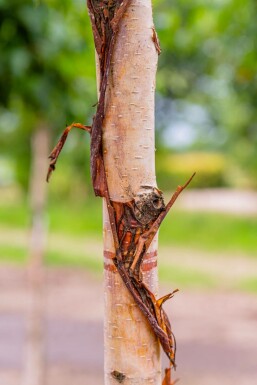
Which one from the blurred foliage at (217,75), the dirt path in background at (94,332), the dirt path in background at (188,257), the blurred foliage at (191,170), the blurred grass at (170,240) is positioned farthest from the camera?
the blurred foliage at (191,170)

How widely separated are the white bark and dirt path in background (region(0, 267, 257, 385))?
5218 mm

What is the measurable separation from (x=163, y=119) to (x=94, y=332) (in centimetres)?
953

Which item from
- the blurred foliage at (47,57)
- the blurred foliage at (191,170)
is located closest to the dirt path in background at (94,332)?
the blurred foliage at (47,57)

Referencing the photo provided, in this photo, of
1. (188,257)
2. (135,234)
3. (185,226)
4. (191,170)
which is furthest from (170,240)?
(135,234)

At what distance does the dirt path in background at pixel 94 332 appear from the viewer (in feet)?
21.5

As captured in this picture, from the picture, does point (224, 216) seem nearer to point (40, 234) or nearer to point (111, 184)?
point (40, 234)

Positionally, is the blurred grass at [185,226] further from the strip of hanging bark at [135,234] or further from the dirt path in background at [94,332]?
the strip of hanging bark at [135,234]

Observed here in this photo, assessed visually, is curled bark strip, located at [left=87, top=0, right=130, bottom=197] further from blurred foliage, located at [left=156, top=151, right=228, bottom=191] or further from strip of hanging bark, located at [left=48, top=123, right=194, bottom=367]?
blurred foliage, located at [left=156, top=151, right=228, bottom=191]

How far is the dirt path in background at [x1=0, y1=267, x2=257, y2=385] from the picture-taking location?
6.55m

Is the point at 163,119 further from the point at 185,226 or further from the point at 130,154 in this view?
the point at 130,154

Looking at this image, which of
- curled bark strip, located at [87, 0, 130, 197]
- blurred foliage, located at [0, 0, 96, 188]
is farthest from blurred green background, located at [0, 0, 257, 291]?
curled bark strip, located at [87, 0, 130, 197]

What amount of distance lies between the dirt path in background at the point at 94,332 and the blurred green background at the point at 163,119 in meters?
0.80

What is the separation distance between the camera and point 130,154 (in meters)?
1.21

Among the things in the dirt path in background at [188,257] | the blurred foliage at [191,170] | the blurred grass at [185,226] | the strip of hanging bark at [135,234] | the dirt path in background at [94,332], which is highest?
the blurred foliage at [191,170]
